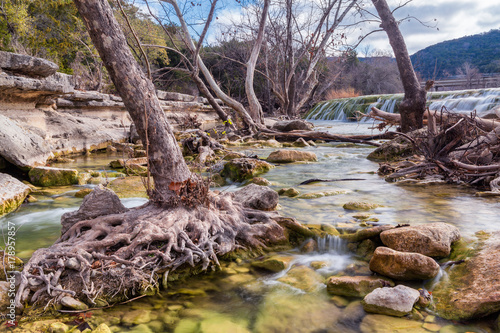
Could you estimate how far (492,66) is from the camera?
33.5 meters

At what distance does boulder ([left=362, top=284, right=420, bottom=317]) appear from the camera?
82.4 inches

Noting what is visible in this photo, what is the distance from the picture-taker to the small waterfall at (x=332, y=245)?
3.11m

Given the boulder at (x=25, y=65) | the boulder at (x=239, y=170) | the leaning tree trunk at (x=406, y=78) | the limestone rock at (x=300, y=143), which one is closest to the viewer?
the boulder at (x=239, y=170)

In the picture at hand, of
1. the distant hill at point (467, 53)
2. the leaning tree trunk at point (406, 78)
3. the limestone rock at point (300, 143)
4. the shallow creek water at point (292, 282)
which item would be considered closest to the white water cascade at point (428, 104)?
the leaning tree trunk at point (406, 78)

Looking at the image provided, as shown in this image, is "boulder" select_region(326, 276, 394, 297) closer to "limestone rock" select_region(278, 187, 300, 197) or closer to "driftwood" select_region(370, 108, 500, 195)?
"limestone rock" select_region(278, 187, 300, 197)

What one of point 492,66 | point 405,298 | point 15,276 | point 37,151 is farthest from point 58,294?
point 492,66

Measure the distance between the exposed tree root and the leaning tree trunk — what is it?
6.26 meters

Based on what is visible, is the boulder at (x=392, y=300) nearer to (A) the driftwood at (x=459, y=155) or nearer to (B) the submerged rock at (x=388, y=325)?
(B) the submerged rock at (x=388, y=325)

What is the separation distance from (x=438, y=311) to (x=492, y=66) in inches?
1598

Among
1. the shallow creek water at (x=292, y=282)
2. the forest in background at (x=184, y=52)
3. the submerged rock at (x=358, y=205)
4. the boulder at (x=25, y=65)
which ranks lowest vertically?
the shallow creek water at (x=292, y=282)

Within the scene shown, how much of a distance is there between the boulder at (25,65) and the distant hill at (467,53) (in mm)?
35390

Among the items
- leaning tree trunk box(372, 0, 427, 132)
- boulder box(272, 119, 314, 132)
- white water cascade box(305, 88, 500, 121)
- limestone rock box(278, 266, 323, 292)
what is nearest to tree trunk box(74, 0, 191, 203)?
limestone rock box(278, 266, 323, 292)

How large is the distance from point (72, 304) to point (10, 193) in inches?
125

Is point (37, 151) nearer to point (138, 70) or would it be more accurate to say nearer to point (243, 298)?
point (138, 70)
